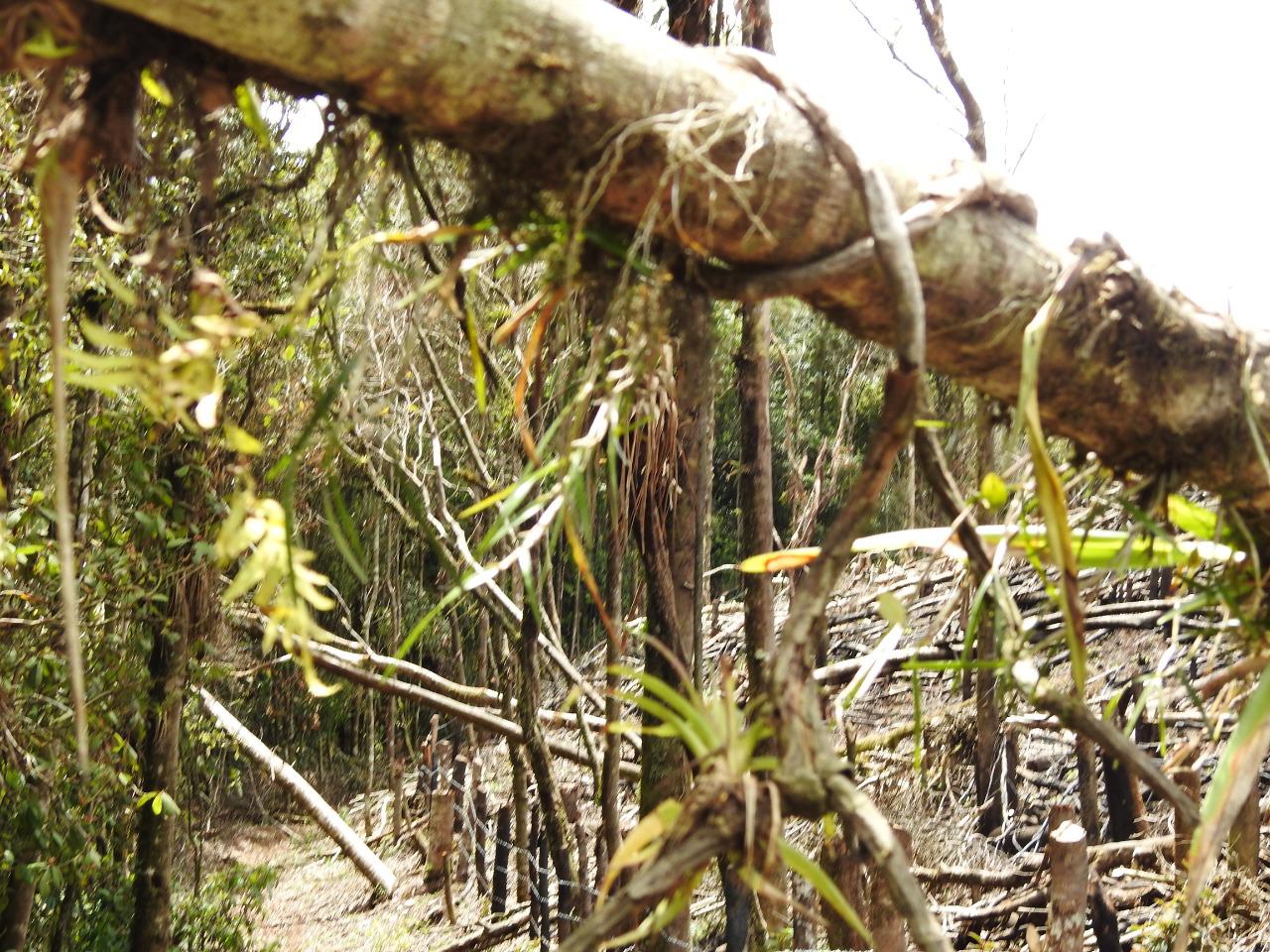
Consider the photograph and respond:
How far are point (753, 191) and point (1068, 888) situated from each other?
6.89 ft

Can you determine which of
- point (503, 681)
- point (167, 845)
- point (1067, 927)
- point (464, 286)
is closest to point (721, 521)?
point (503, 681)

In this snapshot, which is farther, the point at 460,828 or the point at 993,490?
the point at 460,828

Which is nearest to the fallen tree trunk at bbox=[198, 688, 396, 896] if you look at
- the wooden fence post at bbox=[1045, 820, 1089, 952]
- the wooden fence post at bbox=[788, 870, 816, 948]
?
the wooden fence post at bbox=[788, 870, 816, 948]

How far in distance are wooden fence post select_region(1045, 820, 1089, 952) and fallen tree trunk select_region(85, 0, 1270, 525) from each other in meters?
1.51

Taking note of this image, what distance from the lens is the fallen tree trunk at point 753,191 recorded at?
643mm

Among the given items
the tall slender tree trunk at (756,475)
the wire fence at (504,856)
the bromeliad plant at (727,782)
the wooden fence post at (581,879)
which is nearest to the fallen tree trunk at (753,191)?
the bromeliad plant at (727,782)

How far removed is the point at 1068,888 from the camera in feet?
7.56

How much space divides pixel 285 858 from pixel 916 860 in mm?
5423

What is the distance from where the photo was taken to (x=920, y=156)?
34.0 inches

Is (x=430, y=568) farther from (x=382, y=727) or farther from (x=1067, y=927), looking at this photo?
(x=1067, y=927)

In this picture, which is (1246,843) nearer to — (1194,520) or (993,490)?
(1194,520)

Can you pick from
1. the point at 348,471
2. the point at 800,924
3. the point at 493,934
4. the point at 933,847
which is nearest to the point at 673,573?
the point at 800,924

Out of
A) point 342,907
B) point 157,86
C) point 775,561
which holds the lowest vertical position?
point 342,907

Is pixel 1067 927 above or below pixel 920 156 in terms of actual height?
below
